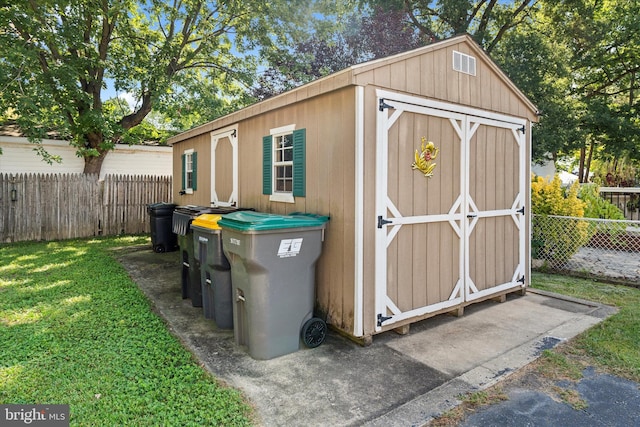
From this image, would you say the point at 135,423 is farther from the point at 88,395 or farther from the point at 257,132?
the point at 257,132

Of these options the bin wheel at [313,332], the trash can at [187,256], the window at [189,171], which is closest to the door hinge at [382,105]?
the bin wheel at [313,332]

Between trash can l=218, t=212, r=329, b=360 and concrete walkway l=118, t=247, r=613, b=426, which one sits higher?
trash can l=218, t=212, r=329, b=360

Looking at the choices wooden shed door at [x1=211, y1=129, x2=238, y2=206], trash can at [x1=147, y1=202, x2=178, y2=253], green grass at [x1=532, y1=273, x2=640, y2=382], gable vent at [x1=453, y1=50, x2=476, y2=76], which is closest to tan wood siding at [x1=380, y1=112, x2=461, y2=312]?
gable vent at [x1=453, y1=50, x2=476, y2=76]

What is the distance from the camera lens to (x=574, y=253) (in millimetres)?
6430

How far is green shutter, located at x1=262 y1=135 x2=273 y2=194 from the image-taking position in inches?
190

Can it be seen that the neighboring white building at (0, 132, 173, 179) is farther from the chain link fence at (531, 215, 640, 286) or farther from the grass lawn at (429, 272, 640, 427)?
the chain link fence at (531, 215, 640, 286)

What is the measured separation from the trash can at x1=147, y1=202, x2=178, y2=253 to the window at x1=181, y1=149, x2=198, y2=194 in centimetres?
69

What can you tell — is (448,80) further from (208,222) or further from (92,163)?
(92,163)

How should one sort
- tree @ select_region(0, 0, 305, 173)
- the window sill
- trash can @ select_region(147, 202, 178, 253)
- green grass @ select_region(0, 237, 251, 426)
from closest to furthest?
green grass @ select_region(0, 237, 251, 426)
the window sill
trash can @ select_region(147, 202, 178, 253)
tree @ select_region(0, 0, 305, 173)

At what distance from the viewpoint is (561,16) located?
12.2 meters

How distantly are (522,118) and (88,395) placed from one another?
5723 millimetres

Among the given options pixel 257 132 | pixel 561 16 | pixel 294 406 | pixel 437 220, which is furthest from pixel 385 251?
pixel 561 16

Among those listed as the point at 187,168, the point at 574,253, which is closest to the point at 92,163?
the point at 187,168

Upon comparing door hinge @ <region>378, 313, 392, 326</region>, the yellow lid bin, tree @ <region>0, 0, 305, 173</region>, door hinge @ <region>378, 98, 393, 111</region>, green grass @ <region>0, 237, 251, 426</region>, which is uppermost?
tree @ <region>0, 0, 305, 173</region>
